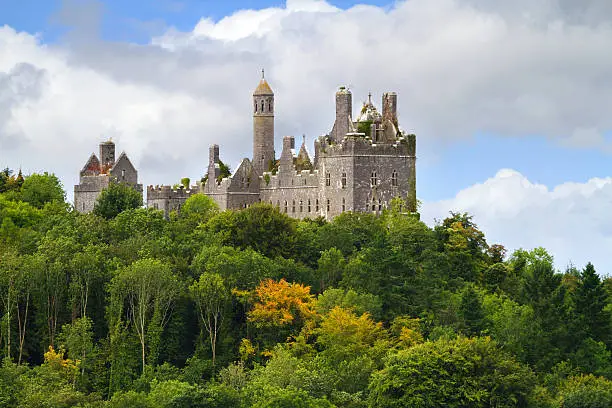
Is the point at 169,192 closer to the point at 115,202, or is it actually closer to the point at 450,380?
the point at 115,202

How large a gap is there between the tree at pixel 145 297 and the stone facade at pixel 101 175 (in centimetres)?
3697

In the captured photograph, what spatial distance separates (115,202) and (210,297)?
941 inches

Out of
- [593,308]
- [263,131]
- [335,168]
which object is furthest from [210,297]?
[263,131]

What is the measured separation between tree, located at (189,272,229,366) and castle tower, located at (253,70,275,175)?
34.5 metres

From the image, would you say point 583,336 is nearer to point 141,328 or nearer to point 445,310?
point 445,310

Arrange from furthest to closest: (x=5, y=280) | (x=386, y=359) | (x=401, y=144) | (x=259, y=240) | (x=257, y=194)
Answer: (x=257, y=194), (x=401, y=144), (x=259, y=240), (x=5, y=280), (x=386, y=359)

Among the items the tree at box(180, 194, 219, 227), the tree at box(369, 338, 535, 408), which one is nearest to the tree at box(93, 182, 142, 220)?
the tree at box(180, 194, 219, 227)

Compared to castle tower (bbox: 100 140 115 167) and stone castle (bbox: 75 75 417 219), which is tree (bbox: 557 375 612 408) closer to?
stone castle (bbox: 75 75 417 219)

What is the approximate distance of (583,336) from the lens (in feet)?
250

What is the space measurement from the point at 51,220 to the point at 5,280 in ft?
47.8

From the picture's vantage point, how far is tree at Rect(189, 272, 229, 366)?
74750mm

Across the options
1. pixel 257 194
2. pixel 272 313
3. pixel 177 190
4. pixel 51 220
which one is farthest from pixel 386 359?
pixel 177 190

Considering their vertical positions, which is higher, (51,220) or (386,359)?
(51,220)

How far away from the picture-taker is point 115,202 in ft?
319
